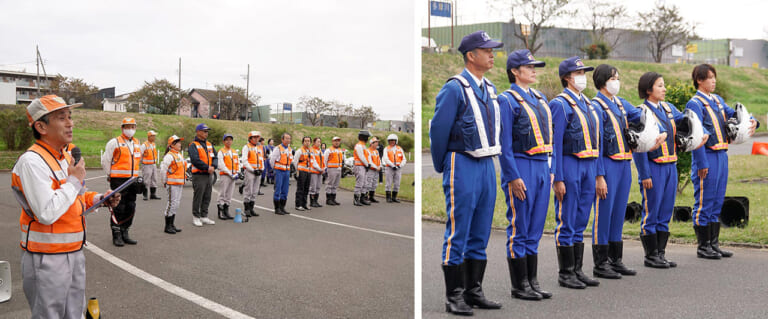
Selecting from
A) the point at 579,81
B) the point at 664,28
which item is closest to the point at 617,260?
the point at 579,81

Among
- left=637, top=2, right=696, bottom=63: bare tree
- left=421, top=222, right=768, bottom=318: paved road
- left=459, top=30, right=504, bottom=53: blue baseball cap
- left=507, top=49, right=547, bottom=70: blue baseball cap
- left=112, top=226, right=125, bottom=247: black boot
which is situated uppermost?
left=637, top=2, right=696, bottom=63: bare tree

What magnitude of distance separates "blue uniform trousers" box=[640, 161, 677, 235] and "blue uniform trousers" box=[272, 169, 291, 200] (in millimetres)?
2952

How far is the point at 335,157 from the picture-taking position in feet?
15.0

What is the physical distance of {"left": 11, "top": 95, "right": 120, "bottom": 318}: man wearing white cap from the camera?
2416mm

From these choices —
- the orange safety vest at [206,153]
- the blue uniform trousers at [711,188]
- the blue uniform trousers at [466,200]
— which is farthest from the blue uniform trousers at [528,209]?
the blue uniform trousers at [711,188]

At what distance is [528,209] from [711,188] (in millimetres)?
2459

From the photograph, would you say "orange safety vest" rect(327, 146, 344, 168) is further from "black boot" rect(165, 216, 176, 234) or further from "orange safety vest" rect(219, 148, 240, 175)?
"black boot" rect(165, 216, 176, 234)

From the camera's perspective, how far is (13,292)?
9.20 ft

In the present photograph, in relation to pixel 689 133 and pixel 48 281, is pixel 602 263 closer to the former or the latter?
pixel 689 133

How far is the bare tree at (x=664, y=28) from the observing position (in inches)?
333

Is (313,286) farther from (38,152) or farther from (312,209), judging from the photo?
(38,152)

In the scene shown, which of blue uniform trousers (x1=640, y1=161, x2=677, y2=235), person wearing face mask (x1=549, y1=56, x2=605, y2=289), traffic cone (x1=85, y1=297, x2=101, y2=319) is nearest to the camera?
traffic cone (x1=85, y1=297, x2=101, y2=319)

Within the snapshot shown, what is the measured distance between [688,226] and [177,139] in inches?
205

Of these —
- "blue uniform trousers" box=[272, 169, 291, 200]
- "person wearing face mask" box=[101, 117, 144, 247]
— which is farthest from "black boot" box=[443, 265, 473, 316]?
"blue uniform trousers" box=[272, 169, 291, 200]
